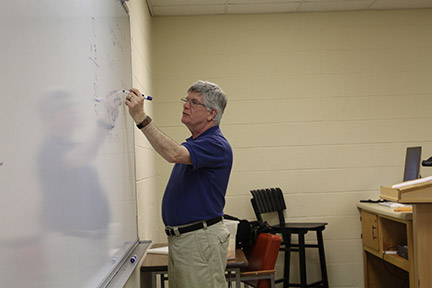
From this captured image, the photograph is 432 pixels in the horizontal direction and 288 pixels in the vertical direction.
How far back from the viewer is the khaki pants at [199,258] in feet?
7.09

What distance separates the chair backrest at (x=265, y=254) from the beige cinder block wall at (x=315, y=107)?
3.81 feet

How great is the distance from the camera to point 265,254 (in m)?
3.25

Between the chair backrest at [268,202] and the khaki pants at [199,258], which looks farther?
the chair backrest at [268,202]

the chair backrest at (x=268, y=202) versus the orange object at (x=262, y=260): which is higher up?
the chair backrest at (x=268, y=202)

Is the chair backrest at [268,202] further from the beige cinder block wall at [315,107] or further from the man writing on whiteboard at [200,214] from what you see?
the man writing on whiteboard at [200,214]

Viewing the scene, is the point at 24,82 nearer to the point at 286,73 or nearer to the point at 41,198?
the point at 41,198

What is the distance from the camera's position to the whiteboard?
0.93 meters

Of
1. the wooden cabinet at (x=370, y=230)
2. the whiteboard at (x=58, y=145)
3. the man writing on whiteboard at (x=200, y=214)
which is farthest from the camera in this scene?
the wooden cabinet at (x=370, y=230)

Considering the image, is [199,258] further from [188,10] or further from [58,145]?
[188,10]

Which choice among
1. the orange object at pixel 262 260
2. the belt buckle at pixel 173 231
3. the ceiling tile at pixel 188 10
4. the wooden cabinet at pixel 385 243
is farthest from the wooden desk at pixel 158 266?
the ceiling tile at pixel 188 10

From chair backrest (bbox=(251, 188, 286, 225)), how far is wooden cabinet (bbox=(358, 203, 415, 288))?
712 millimetres

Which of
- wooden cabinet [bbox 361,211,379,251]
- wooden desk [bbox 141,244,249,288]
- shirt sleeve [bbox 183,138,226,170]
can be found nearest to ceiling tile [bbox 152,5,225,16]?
wooden cabinet [bbox 361,211,379,251]

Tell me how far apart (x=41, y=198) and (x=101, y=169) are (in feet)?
2.15

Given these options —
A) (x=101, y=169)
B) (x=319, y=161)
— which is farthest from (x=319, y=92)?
(x=101, y=169)
